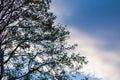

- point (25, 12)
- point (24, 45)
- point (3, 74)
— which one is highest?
point (25, 12)

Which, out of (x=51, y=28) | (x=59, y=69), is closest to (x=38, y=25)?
(x=51, y=28)

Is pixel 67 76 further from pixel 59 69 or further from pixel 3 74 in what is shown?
pixel 3 74

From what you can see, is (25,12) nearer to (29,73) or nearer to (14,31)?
(14,31)

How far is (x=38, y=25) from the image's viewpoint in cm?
4750

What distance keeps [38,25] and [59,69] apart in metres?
5.03

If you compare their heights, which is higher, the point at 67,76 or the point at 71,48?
the point at 71,48

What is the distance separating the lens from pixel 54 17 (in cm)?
4716

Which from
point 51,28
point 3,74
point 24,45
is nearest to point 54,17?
point 51,28

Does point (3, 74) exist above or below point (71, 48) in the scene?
below

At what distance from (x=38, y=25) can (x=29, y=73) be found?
5038mm

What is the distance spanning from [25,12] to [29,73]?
20.5 feet

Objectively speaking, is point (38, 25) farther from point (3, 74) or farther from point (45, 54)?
point (3, 74)

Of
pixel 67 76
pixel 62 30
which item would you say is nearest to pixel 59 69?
pixel 67 76

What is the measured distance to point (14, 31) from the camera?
46.4 meters
